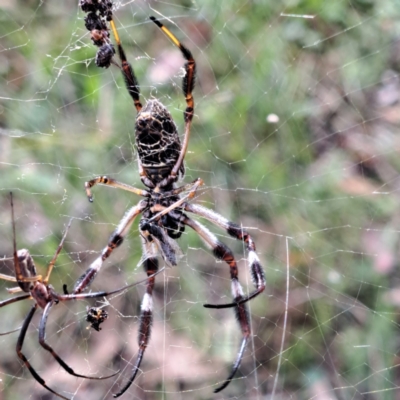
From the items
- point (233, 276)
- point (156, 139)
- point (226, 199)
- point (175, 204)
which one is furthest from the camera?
point (226, 199)

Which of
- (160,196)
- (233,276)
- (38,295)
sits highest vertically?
(160,196)

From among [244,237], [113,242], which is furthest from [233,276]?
[113,242]

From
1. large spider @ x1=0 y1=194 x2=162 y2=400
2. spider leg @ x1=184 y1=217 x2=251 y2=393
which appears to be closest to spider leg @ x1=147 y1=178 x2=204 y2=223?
spider leg @ x1=184 y1=217 x2=251 y2=393

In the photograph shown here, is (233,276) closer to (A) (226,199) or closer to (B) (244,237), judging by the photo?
(B) (244,237)

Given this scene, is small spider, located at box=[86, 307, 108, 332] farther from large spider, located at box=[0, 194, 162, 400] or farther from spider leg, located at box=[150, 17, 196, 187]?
spider leg, located at box=[150, 17, 196, 187]

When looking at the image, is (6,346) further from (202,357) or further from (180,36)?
(180,36)

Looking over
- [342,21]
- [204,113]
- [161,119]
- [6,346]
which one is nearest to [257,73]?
[204,113]
